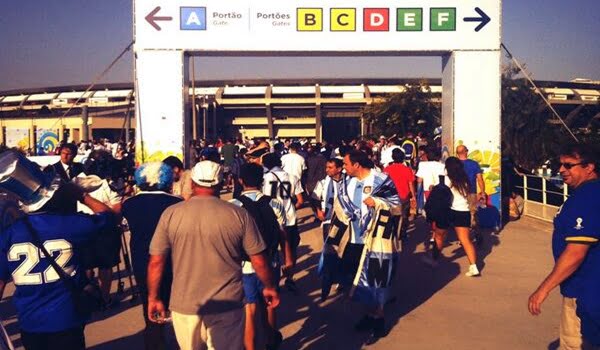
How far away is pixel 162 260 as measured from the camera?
12.9 feet

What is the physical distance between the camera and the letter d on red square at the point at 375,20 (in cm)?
1240

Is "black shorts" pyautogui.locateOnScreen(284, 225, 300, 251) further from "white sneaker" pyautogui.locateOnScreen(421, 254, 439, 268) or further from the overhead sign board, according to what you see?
the overhead sign board

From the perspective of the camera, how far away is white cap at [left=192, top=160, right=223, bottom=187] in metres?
3.99

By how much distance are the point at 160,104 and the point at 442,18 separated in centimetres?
559

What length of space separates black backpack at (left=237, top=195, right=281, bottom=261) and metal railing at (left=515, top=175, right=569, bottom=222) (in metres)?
9.96

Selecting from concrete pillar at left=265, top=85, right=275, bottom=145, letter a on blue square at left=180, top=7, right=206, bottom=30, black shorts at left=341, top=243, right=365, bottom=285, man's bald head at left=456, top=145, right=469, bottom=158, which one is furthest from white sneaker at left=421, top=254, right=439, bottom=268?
concrete pillar at left=265, top=85, right=275, bottom=145

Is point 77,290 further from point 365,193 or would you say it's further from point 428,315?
point 428,315

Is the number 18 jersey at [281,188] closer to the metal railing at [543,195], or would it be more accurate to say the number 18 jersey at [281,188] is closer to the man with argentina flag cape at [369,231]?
the man with argentina flag cape at [369,231]

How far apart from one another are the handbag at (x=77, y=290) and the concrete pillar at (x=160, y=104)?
28.5 feet

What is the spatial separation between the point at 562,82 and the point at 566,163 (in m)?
61.7

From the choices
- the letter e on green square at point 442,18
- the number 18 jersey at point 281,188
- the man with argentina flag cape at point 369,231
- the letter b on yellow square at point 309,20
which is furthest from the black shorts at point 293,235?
the letter e on green square at point 442,18

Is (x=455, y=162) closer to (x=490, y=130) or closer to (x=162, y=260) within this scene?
(x=490, y=130)

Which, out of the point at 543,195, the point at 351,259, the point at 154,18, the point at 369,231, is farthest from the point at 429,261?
the point at 154,18

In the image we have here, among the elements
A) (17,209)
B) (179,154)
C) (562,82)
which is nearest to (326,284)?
(17,209)
